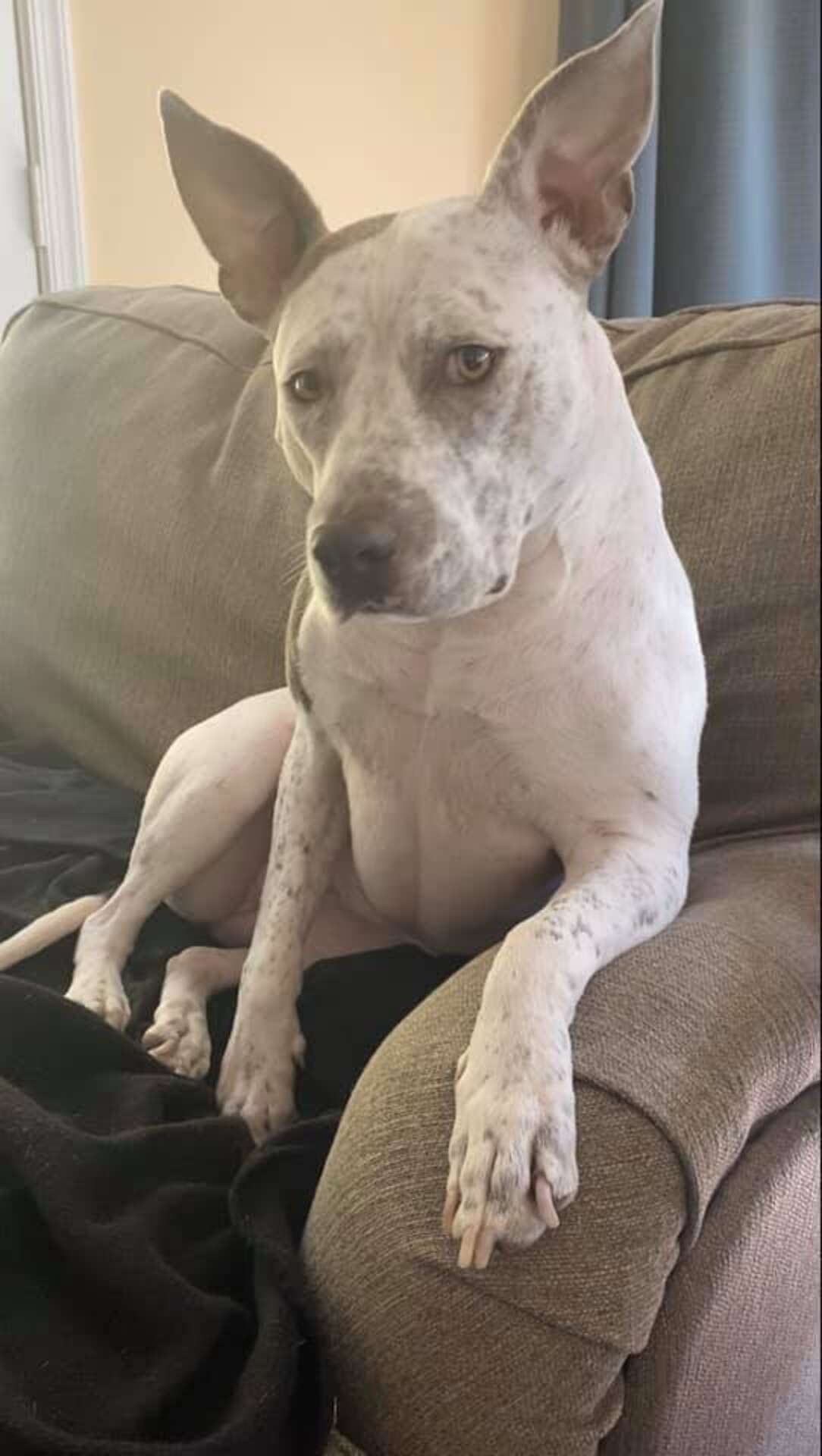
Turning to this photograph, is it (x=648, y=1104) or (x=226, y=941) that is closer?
(x=648, y=1104)

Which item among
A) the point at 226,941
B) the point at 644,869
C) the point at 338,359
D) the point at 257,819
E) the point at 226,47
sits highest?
the point at 226,47

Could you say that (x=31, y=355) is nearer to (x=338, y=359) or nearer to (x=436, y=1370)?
(x=338, y=359)

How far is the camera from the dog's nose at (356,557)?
0.87m

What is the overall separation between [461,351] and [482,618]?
0.64 feet

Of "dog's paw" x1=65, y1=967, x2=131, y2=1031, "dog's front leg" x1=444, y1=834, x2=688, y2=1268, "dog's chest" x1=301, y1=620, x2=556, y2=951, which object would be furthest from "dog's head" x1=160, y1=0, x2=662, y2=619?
"dog's paw" x1=65, y1=967, x2=131, y2=1031

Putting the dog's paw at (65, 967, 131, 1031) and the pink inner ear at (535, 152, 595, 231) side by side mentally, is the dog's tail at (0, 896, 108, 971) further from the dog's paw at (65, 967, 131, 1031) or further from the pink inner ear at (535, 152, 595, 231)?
the pink inner ear at (535, 152, 595, 231)

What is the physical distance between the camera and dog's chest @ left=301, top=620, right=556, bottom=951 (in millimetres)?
1062

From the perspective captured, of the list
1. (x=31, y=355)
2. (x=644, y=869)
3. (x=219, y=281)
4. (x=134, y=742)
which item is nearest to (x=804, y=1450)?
(x=644, y=869)

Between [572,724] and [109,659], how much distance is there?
2.83 feet

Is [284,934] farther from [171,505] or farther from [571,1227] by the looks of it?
[171,505]

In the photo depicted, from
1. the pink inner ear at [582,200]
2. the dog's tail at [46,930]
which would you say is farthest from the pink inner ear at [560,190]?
the dog's tail at [46,930]

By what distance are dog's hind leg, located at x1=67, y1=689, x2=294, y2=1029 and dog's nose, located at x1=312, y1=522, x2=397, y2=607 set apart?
0.48 m

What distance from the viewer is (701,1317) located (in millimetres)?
746

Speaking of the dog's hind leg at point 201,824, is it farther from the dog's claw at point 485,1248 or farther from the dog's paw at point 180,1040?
the dog's claw at point 485,1248
